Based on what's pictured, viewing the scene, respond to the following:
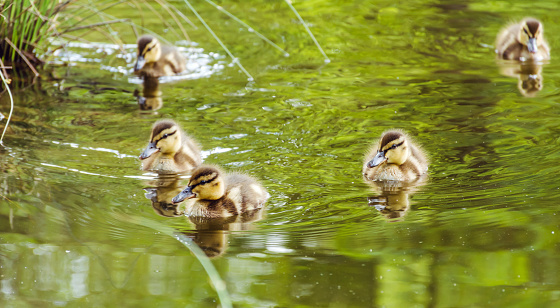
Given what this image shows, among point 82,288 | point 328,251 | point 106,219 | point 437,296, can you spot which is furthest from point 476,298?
point 106,219

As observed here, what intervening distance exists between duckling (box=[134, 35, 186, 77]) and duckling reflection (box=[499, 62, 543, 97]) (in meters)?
2.94

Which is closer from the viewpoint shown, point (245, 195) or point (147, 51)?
point (245, 195)

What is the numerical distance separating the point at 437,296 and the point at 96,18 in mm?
6007

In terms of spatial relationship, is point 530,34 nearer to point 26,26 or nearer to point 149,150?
point 149,150

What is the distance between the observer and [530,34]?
24.0 feet

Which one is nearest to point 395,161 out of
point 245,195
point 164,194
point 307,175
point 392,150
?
point 392,150

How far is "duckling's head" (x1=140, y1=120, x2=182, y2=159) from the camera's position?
501cm

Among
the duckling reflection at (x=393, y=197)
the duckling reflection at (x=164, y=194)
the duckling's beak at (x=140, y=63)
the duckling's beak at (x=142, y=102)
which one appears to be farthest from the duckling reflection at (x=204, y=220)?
the duckling's beak at (x=140, y=63)

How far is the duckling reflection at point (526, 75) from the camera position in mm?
6414

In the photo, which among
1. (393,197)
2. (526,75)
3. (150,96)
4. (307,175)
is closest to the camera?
(393,197)

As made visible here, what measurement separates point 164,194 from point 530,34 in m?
4.23

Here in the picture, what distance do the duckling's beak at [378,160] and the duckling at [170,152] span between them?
3.80 ft

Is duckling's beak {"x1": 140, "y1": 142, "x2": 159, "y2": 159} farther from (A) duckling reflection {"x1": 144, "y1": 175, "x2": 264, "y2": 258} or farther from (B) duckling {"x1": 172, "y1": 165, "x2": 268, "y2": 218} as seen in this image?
(B) duckling {"x1": 172, "y1": 165, "x2": 268, "y2": 218}

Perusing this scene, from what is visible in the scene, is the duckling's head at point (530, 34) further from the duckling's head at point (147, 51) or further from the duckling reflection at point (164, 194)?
the duckling reflection at point (164, 194)
